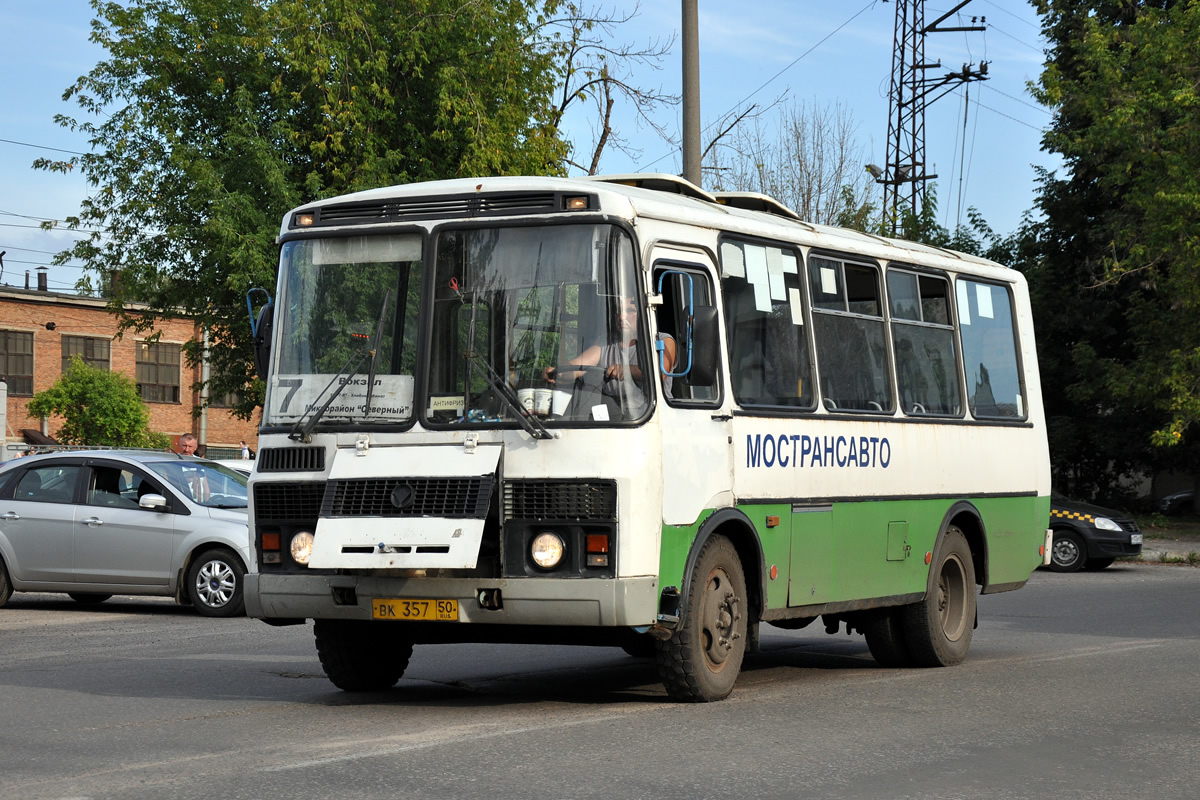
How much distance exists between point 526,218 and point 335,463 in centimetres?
169

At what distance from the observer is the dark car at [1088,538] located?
23391 millimetres

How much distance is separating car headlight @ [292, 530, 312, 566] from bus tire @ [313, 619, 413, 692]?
0.76 meters

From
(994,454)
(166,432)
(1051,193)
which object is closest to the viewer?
(994,454)

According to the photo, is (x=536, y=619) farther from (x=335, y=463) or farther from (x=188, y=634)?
(x=188, y=634)

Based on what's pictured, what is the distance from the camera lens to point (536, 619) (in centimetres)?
851

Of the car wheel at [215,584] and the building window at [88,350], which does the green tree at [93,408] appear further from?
the car wheel at [215,584]

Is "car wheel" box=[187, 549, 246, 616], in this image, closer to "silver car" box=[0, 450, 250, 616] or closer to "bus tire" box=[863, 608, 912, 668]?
"silver car" box=[0, 450, 250, 616]

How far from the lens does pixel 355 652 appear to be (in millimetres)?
9945

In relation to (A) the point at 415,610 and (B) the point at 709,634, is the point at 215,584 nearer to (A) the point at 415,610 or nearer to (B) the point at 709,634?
(A) the point at 415,610

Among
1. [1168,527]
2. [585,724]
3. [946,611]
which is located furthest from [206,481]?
[1168,527]

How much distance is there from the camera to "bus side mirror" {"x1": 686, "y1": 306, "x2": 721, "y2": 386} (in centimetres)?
875

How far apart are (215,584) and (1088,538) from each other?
42.2 ft

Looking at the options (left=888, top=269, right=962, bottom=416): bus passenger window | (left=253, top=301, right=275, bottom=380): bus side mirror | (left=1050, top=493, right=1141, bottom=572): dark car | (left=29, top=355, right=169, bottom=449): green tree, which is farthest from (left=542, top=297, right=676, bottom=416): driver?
(left=29, top=355, right=169, bottom=449): green tree

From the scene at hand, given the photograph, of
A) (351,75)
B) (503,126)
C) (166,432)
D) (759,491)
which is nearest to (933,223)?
(503,126)
